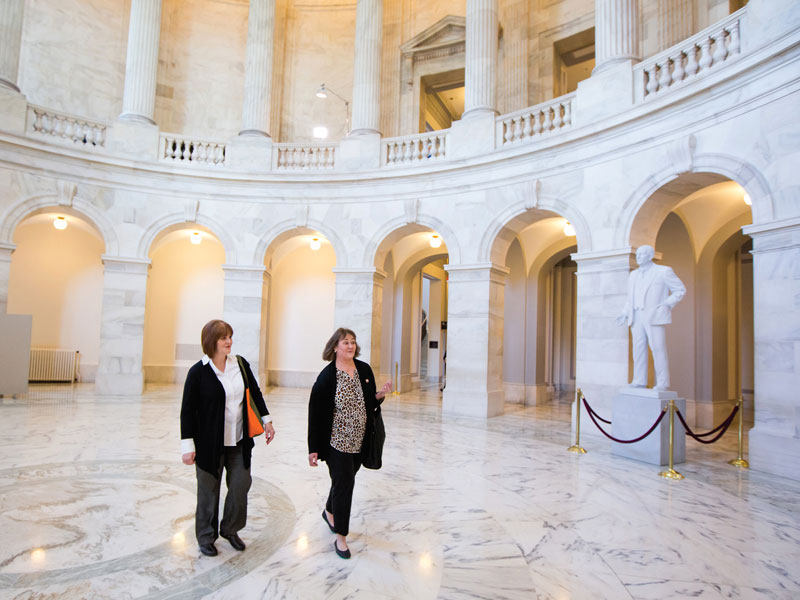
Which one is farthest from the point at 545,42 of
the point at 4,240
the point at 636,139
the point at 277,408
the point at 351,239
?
the point at 4,240

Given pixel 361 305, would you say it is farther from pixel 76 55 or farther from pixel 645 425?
pixel 76 55

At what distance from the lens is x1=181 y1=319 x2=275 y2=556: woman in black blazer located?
3.73 meters

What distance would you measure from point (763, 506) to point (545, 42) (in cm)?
1329

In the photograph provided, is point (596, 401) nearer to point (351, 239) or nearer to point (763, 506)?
point (763, 506)

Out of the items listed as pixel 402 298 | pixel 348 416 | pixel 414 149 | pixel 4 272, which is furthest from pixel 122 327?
pixel 348 416

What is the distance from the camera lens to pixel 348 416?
154 inches

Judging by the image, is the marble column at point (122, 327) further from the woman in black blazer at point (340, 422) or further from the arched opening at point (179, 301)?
the woman in black blazer at point (340, 422)

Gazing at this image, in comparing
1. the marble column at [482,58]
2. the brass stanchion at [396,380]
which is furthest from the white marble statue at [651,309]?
the brass stanchion at [396,380]

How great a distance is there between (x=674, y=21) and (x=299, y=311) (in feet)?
42.1

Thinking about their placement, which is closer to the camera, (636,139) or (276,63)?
(636,139)

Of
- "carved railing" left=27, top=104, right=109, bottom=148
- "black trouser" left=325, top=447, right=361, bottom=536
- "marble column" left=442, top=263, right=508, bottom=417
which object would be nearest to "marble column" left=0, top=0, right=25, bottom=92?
"carved railing" left=27, top=104, right=109, bottom=148

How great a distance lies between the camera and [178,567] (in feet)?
12.5

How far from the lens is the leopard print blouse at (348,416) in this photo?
3.89m

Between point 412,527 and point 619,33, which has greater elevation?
point 619,33
